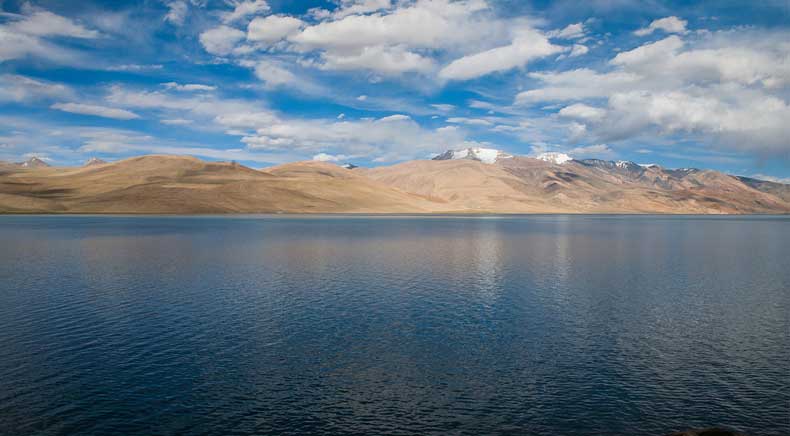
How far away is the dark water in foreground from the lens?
22202mm

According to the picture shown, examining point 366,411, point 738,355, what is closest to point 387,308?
point 366,411

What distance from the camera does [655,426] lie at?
851 inches

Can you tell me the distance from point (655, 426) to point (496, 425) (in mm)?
6583

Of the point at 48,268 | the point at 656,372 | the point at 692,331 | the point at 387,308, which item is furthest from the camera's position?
the point at 48,268

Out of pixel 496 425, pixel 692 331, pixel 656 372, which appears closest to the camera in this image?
pixel 496 425

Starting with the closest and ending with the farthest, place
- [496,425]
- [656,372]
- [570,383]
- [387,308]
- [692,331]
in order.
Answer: [496,425], [570,383], [656,372], [692,331], [387,308]

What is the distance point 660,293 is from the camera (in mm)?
50688

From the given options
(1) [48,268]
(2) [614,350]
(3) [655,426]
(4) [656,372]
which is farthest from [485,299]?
(1) [48,268]

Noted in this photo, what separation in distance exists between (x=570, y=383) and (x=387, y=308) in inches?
755

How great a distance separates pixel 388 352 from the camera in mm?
30891

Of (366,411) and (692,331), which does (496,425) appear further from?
(692,331)

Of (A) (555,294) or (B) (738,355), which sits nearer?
(B) (738,355)

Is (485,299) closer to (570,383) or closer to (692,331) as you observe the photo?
(692,331)

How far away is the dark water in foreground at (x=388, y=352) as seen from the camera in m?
22.2
